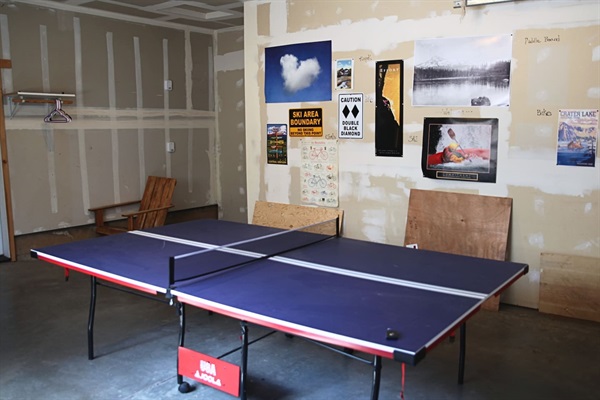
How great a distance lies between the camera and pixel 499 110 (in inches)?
167

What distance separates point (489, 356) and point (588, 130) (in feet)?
5.94

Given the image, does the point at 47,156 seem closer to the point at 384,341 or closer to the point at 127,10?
the point at 127,10

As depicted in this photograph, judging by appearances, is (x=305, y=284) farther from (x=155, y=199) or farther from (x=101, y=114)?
(x=101, y=114)

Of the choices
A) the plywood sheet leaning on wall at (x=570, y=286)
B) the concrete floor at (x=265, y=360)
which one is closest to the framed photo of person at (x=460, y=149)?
the plywood sheet leaning on wall at (x=570, y=286)

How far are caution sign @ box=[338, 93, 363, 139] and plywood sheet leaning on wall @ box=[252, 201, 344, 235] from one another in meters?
0.75

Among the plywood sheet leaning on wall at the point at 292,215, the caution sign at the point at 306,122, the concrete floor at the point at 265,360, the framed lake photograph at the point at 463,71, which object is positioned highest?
the framed lake photograph at the point at 463,71

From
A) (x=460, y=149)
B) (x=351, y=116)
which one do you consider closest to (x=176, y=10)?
(x=351, y=116)

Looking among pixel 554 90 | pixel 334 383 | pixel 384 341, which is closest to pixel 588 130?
pixel 554 90

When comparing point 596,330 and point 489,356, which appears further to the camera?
point 596,330

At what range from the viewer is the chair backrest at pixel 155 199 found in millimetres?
6238

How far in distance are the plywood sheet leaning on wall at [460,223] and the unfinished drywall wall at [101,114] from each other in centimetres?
370

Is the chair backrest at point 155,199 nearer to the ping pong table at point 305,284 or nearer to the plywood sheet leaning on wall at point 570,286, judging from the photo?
the ping pong table at point 305,284

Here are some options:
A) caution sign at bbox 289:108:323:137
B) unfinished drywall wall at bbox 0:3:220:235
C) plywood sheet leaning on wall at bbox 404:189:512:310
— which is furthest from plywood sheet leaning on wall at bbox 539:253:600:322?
→ unfinished drywall wall at bbox 0:3:220:235

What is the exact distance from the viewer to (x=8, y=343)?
365 cm
